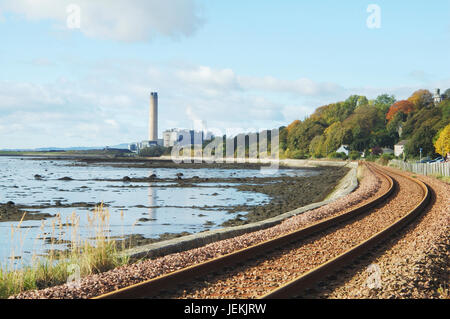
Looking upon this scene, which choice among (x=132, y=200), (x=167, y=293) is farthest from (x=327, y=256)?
(x=132, y=200)

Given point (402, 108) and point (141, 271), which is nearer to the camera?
point (141, 271)

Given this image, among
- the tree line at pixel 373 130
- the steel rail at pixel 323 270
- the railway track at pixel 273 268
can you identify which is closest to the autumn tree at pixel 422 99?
the tree line at pixel 373 130

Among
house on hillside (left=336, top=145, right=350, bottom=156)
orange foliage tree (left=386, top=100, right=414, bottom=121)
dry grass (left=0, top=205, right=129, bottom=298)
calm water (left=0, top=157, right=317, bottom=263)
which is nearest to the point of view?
dry grass (left=0, top=205, right=129, bottom=298)

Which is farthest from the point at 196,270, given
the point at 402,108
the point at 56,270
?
the point at 402,108

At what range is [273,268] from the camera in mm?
8367

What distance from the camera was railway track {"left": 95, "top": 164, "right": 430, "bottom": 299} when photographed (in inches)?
269

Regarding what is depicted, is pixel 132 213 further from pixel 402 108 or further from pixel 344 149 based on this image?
pixel 402 108

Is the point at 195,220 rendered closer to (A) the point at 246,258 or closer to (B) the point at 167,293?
(A) the point at 246,258

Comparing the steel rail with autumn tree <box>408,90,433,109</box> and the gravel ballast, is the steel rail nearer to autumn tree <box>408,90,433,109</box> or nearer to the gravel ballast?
the gravel ballast

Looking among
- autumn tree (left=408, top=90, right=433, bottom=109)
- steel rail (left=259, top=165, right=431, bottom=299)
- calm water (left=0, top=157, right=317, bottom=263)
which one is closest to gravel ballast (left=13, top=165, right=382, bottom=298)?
calm water (left=0, top=157, right=317, bottom=263)

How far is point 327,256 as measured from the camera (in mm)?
9289

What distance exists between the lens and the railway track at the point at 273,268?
6.82m

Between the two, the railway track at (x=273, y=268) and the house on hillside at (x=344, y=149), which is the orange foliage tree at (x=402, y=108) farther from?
the railway track at (x=273, y=268)
